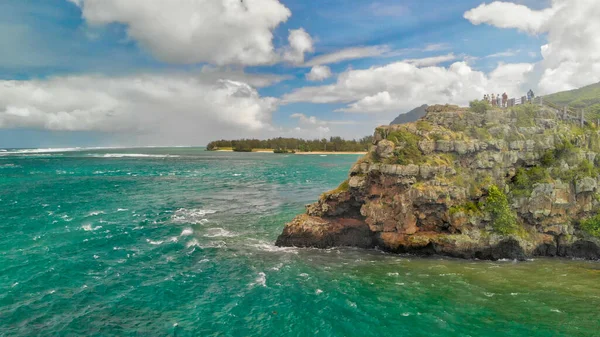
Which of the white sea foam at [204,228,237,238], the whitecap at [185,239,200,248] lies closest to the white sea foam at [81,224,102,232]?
the white sea foam at [204,228,237,238]

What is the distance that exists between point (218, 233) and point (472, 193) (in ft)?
107

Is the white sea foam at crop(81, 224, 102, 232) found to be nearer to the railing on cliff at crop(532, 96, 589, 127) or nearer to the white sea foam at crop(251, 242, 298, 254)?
the white sea foam at crop(251, 242, 298, 254)

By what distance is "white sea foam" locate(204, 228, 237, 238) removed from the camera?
45406mm

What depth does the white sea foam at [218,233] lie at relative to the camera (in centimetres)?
4541

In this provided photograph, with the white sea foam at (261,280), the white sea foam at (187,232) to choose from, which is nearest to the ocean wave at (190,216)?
the white sea foam at (187,232)

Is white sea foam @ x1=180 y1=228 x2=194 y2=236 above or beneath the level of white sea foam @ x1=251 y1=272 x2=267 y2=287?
above

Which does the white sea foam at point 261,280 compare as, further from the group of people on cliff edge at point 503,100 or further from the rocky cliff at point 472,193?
the group of people on cliff edge at point 503,100

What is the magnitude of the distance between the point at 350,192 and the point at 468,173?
1397 cm

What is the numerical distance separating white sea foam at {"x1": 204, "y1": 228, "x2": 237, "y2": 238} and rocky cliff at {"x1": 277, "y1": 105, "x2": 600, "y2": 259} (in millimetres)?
8986

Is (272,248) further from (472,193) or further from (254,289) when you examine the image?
(472,193)

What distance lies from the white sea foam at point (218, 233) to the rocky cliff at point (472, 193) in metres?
8.99

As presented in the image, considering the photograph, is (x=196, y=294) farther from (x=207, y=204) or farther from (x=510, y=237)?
(x=207, y=204)

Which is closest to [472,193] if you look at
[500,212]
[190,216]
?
[500,212]

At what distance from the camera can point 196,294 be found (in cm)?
2878
